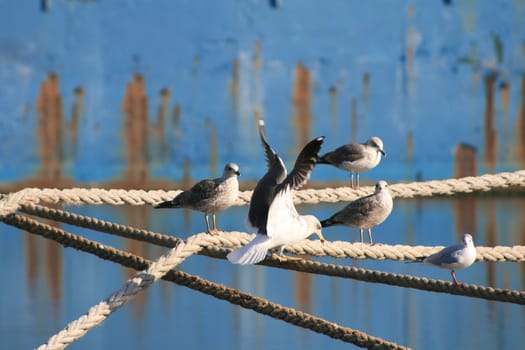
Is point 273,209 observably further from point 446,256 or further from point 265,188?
point 446,256

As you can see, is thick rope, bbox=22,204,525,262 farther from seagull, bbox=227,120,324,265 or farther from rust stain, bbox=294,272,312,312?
rust stain, bbox=294,272,312,312

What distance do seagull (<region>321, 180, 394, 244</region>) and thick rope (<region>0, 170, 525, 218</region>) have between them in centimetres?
16

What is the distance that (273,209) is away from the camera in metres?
3.59

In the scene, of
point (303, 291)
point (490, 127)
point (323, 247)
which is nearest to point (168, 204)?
point (323, 247)

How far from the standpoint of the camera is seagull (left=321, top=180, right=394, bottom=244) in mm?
4602

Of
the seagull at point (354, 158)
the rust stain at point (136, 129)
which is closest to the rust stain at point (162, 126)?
the rust stain at point (136, 129)

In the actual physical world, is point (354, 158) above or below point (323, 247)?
above

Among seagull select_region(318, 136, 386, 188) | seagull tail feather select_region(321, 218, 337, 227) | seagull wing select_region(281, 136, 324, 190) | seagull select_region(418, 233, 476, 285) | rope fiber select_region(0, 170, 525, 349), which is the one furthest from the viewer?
seagull select_region(318, 136, 386, 188)

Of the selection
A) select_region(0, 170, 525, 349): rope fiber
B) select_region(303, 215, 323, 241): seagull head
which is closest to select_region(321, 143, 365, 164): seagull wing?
select_region(0, 170, 525, 349): rope fiber

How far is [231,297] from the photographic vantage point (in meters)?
4.47

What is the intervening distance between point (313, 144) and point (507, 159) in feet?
34.4

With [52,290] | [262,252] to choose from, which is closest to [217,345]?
[52,290]

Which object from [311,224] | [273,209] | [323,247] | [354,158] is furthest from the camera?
[354,158]

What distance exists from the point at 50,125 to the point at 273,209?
1031 cm
